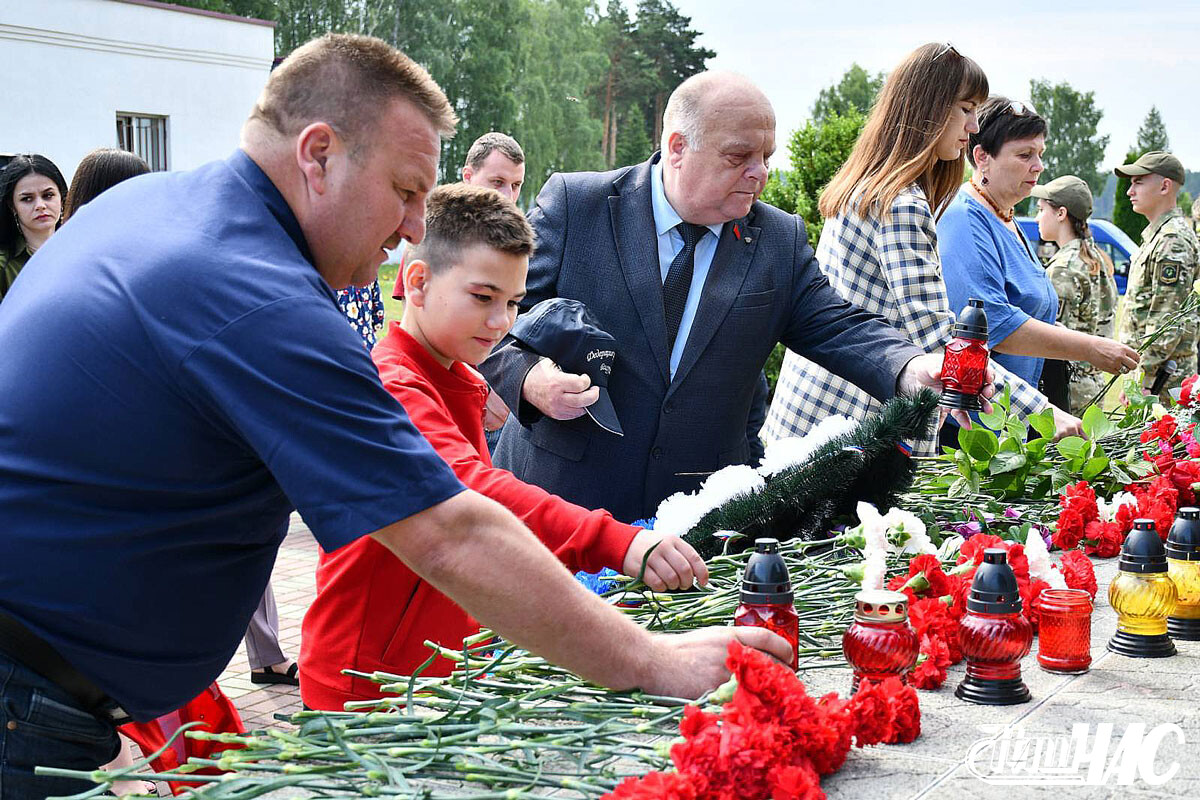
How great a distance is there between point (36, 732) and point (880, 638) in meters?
1.22

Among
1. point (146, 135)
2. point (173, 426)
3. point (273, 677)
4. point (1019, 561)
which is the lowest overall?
point (273, 677)

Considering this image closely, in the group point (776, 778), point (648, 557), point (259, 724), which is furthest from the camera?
point (259, 724)

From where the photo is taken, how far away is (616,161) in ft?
194

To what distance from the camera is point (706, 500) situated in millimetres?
2320

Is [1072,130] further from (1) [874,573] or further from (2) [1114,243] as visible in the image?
(1) [874,573]

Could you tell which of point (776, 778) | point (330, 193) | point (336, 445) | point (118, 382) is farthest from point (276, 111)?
point (776, 778)

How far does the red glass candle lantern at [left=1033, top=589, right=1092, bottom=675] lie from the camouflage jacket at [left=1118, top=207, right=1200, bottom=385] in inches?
276

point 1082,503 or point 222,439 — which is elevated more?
point 222,439

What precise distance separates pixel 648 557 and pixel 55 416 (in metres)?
0.94

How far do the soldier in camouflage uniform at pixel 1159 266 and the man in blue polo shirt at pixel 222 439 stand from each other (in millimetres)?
7605

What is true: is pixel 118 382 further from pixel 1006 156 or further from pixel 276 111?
pixel 1006 156

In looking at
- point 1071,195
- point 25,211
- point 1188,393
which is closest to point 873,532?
point 1188,393

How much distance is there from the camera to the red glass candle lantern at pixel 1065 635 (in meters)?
1.83

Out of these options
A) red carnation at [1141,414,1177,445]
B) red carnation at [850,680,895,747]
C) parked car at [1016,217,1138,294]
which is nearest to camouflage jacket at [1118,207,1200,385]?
red carnation at [1141,414,1177,445]
